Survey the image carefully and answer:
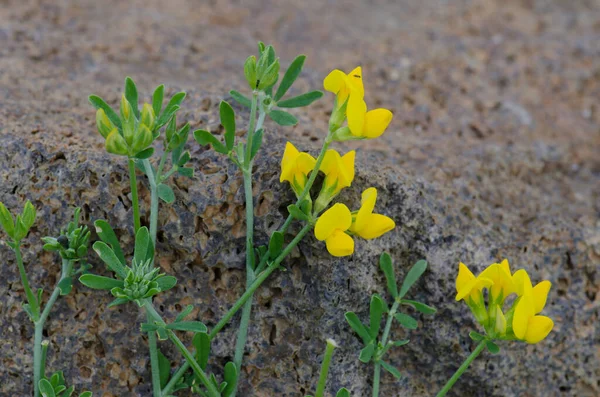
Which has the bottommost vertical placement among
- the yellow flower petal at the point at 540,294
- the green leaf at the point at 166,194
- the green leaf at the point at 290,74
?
the yellow flower petal at the point at 540,294

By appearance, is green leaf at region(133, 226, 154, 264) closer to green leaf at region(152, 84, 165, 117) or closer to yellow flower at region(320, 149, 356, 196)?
green leaf at region(152, 84, 165, 117)

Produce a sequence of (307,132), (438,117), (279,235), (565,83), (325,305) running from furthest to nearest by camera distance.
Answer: (565,83) → (438,117) → (307,132) → (325,305) → (279,235)

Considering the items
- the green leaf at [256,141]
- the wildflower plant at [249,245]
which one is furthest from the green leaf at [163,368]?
the green leaf at [256,141]

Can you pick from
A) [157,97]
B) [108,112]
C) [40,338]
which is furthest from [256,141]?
[40,338]

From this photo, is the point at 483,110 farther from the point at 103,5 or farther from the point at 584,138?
Result: the point at 103,5

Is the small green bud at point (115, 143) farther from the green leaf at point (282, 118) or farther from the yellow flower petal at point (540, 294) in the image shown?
the yellow flower petal at point (540, 294)

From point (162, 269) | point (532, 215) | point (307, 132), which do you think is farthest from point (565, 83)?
point (162, 269)
